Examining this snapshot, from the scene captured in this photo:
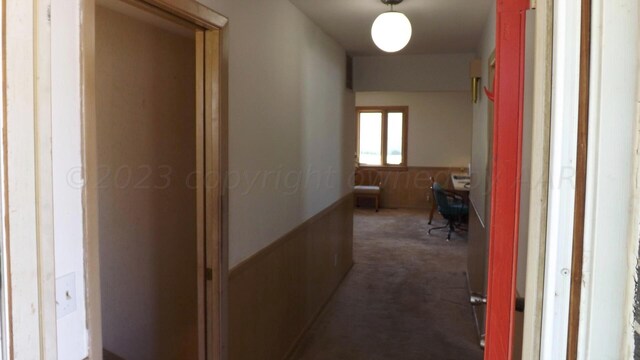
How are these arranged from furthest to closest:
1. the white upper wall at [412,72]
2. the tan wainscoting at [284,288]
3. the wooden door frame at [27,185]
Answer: the white upper wall at [412,72] → the tan wainscoting at [284,288] → the wooden door frame at [27,185]

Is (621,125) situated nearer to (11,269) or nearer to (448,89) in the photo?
(11,269)

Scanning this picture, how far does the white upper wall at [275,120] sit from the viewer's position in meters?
2.36

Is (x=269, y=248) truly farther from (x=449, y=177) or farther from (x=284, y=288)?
(x=449, y=177)

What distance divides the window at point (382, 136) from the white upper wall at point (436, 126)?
0.44ft

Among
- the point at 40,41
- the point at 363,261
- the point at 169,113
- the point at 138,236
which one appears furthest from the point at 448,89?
the point at 40,41

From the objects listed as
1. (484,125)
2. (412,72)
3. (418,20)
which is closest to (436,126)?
(412,72)

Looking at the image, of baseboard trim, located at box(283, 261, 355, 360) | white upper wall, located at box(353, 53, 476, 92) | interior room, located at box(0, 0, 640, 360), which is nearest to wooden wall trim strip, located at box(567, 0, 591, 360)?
interior room, located at box(0, 0, 640, 360)

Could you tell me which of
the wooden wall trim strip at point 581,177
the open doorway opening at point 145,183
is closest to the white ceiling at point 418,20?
the open doorway opening at point 145,183

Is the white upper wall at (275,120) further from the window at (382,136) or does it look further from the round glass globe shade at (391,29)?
the window at (382,136)

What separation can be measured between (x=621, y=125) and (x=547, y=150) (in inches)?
5.7

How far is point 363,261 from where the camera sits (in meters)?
5.78

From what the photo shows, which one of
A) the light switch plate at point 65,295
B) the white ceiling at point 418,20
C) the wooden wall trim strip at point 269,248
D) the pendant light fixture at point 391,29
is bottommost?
the wooden wall trim strip at point 269,248

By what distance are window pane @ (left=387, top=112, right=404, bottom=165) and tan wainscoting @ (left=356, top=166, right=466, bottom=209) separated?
0.28 metres

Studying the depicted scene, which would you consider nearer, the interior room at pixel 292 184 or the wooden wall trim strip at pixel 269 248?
the interior room at pixel 292 184
